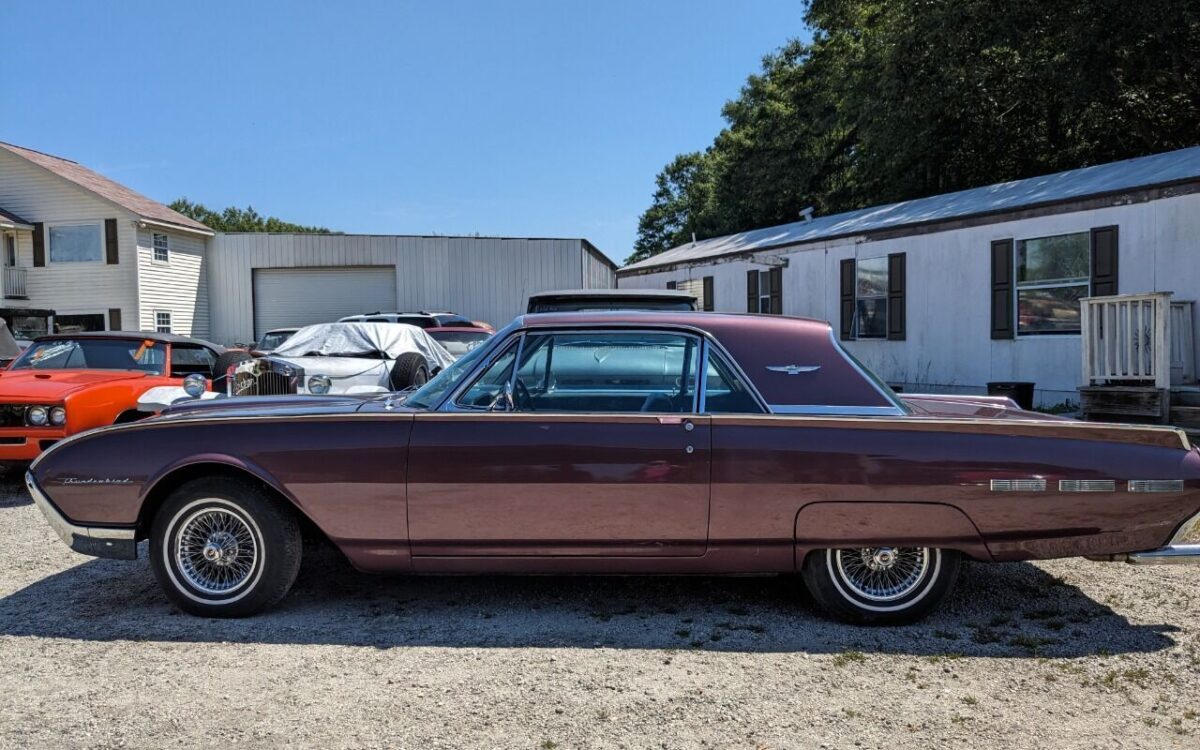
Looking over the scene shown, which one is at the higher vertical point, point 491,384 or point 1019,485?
point 491,384

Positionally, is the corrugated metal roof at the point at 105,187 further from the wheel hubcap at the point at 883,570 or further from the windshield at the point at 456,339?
the wheel hubcap at the point at 883,570

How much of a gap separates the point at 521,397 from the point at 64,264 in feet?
90.7

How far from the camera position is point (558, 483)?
11.9 feet

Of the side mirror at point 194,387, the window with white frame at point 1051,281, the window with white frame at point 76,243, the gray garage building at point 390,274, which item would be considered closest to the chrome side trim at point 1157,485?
the side mirror at point 194,387

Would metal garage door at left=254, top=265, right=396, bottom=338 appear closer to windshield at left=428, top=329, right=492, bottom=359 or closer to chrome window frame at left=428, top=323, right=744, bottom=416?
windshield at left=428, top=329, right=492, bottom=359

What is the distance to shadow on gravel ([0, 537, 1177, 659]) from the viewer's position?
3607mm

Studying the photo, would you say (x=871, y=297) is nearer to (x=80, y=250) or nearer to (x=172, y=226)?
(x=172, y=226)

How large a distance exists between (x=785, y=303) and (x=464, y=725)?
1470 cm

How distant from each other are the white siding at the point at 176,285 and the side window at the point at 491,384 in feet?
81.4

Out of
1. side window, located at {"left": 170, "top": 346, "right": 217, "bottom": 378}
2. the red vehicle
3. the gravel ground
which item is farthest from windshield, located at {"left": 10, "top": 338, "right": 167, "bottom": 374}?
the gravel ground

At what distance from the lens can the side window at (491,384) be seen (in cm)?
385

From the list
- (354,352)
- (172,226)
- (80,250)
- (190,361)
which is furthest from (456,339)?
(80,250)

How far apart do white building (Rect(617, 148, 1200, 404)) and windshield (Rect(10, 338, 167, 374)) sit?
36.0 ft

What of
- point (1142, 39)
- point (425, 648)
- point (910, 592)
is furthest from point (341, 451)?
point (1142, 39)
